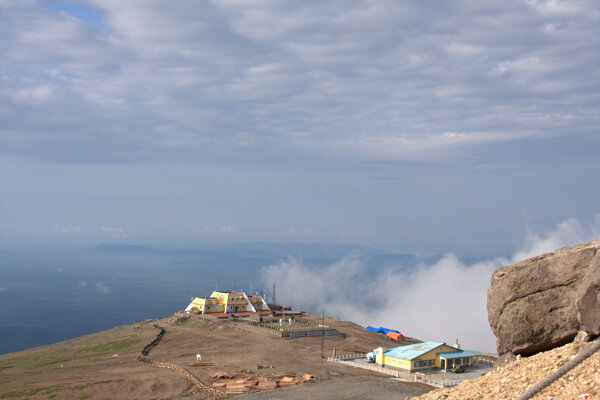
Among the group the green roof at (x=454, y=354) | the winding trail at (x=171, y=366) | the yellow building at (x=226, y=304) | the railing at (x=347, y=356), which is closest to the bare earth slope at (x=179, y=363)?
the winding trail at (x=171, y=366)

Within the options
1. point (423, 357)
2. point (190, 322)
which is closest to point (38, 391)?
point (423, 357)

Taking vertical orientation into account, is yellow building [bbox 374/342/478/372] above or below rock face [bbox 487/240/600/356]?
below

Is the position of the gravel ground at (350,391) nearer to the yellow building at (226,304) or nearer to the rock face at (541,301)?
the rock face at (541,301)

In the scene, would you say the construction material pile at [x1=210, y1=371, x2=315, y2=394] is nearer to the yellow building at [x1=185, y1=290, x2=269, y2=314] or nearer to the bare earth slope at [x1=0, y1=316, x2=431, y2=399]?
the bare earth slope at [x1=0, y1=316, x2=431, y2=399]

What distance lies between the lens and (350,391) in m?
44.8

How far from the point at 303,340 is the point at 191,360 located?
61.2 feet

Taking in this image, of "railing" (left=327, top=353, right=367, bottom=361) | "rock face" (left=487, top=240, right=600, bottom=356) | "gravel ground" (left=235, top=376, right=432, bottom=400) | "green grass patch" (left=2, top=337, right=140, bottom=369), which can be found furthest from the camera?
"green grass patch" (left=2, top=337, right=140, bottom=369)

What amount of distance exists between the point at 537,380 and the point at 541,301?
4224mm

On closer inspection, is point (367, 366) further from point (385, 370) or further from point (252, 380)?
point (252, 380)

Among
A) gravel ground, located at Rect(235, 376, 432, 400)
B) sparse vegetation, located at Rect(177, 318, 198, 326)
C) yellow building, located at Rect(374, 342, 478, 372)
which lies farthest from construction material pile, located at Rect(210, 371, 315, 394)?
sparse vegetation, located at Rect(177, 318, 198, 326)

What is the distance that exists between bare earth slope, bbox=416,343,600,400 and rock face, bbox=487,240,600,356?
121 cm

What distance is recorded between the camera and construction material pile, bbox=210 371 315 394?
4591 centimetres

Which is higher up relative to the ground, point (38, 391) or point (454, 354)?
point (454, 354)

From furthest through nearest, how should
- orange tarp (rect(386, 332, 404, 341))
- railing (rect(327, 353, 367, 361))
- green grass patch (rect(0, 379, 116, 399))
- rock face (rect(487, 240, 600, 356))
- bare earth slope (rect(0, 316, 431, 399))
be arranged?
1. orange tarp (rect(386, 332, 404, 341))
2. railing (rect(327, 353, 367, 361))
3. bare earth slope (rect(0, 316, 431, 399))
4. green grass patch (rect(0, 379, 116, 399))
5. rock face (rect(487, 240, 600, 356))
